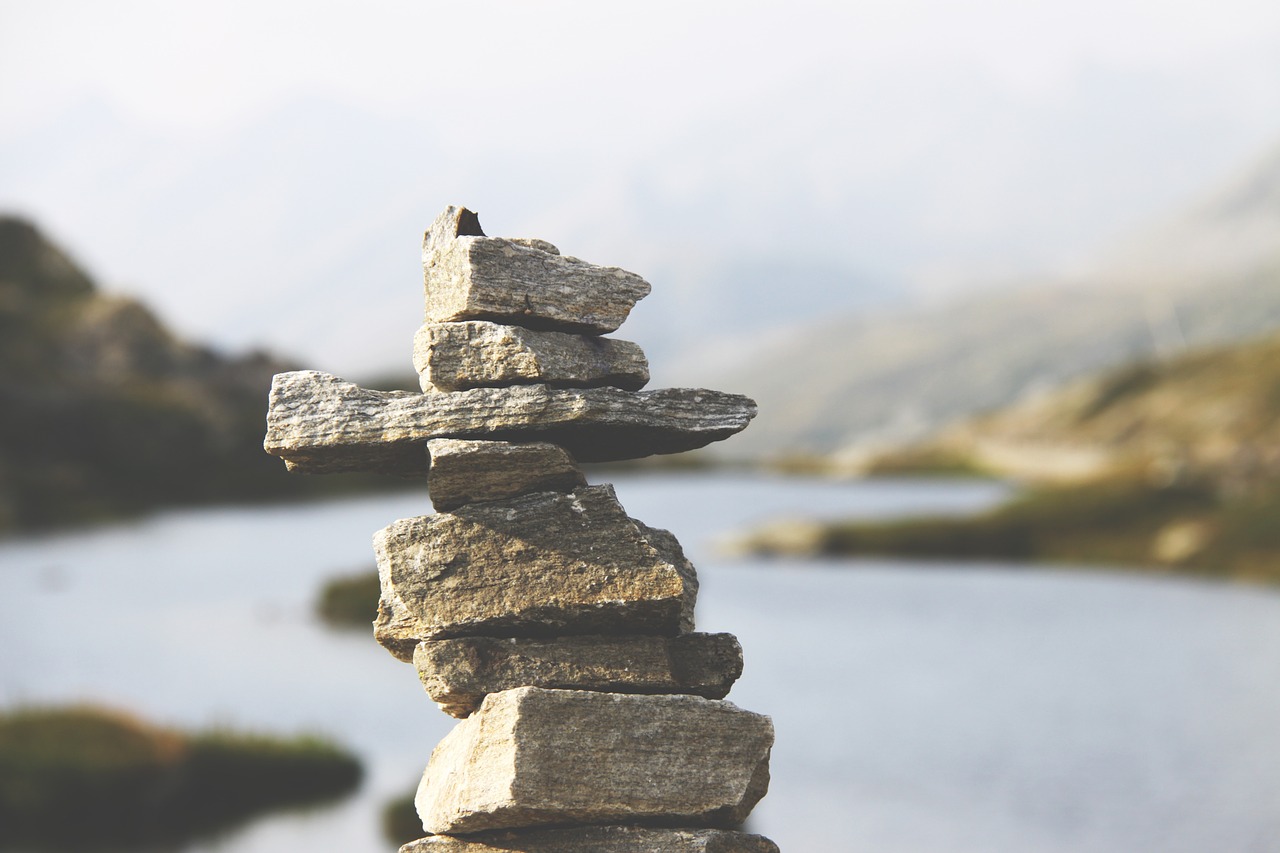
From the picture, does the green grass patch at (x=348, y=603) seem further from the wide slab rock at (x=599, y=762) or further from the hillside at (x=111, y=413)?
the wide slab rock at (x=599, y=762)

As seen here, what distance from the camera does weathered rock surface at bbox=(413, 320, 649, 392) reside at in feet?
29.7

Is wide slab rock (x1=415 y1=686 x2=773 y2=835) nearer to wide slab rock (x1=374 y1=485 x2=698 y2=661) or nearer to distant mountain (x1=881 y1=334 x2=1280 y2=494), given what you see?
wide slab rock (x1=374 y1=485 x2=698 y2=661)

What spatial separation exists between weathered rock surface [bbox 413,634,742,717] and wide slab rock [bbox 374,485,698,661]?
13cm

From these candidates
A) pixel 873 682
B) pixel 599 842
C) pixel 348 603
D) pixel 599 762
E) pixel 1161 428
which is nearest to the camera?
pixel 599 762

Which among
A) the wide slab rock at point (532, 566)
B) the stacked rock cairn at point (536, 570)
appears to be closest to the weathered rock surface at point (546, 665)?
the stacked rock cairn at point (536, 570)

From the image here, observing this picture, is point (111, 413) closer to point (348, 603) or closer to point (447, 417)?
point (348, 603)

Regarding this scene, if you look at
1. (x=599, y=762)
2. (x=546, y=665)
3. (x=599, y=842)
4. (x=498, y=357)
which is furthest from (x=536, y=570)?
(x=599, y=842)

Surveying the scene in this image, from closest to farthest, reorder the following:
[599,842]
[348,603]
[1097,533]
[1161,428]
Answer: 1. [599,842]
2. [348,603]
3. [1097,533]
4. [1161,428]

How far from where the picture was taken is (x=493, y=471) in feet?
30.0

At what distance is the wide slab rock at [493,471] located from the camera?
29.3 feet

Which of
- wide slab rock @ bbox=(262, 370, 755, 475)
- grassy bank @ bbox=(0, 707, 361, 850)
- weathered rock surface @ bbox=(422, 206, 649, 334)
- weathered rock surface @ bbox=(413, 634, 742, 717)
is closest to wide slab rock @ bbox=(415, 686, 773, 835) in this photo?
Result: weathered rock surface @ bbox=(413, 634, 742, 717)

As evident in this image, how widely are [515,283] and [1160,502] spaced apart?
59116mm

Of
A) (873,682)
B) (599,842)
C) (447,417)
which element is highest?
(873,682)

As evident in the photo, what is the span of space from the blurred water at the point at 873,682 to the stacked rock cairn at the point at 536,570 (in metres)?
15.7
